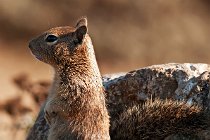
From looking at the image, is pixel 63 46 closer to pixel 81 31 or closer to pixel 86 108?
pixel 81 31

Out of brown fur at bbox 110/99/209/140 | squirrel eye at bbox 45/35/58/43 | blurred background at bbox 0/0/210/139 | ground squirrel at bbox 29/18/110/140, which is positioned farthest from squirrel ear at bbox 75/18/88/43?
blurred background at bbox 0/0/210/139

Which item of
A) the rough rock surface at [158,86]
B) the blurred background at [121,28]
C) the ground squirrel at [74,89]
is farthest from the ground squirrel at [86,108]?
the blurred background at [121,28]

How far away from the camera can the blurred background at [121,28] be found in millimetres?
14375

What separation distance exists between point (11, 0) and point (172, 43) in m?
3.36

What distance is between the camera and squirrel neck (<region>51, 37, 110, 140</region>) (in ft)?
16.2

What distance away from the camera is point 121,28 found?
49.9 feet

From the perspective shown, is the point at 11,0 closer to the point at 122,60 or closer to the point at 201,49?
the point at 122,60

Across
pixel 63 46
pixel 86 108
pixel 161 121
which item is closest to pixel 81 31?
pixel 63 46

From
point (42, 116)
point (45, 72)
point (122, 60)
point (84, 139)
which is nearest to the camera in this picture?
point (84, 139)

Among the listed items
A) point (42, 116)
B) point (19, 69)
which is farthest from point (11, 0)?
point (42, 116)

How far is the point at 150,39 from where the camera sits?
50.1 ft

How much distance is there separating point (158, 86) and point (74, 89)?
2.51 feet

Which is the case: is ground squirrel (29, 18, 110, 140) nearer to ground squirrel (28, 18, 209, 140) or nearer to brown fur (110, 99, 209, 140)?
ground squirrel (28, 18, 209, 140)

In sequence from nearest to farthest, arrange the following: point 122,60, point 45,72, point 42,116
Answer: point 42,116
point 45,72
point 122,60
